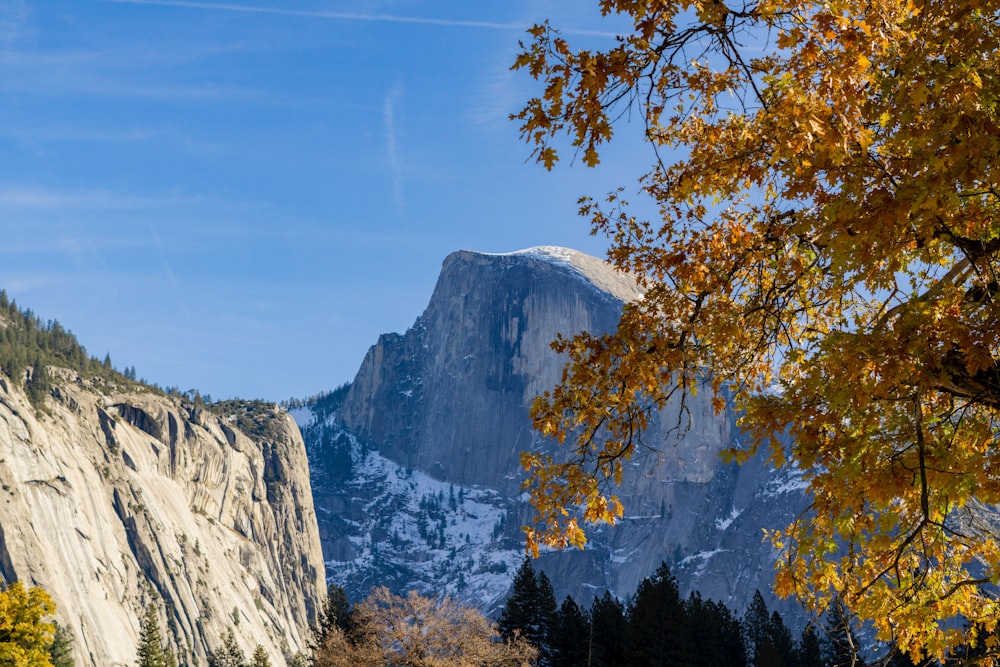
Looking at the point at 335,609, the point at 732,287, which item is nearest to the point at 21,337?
the point at 335,609

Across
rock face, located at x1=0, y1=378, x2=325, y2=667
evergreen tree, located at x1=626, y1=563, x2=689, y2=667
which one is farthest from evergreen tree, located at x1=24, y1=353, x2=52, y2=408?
evergreen tree, located at x1=626, y1=563, x2=689, y2=667

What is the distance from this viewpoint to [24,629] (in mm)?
35000

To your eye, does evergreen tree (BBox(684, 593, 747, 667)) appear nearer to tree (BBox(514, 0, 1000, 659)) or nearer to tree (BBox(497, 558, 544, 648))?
tree (BBox(497, 558, 544, 648))

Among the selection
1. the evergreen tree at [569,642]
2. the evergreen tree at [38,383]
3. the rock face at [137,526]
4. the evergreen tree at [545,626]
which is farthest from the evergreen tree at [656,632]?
the evergreen tree at [38,383]

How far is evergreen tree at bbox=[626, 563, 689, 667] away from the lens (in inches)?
2100

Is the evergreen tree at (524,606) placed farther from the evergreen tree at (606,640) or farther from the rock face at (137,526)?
the rock face at (137,526)

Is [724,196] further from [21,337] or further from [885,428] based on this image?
[21,337]

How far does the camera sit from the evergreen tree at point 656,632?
175 feet

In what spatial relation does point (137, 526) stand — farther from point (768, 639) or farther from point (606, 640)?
point (768, 639)

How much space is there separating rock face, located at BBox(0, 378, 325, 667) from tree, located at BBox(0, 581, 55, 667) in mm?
75540

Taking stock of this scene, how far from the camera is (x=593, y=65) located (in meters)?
7.70

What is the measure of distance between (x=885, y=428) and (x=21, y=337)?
172m

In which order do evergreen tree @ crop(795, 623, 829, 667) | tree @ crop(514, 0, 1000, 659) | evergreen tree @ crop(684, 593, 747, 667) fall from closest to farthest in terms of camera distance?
tree @ crop(514, 0, 1000, 659)
evergreen tree @ crop(684, 593, 747, 667)
evergreen tree @ crop(795, 623, 829, 667)

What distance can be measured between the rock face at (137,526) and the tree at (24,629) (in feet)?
248
